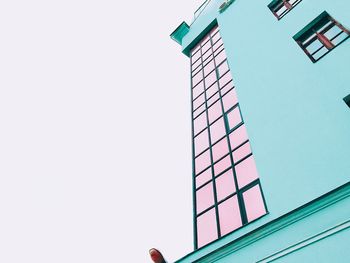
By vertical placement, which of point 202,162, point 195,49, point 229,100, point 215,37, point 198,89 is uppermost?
point 195,49

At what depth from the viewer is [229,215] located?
7.10m

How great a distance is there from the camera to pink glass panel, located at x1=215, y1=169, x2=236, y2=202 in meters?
7.57

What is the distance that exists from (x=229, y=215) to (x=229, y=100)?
4522 mm

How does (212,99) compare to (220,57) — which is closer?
(212,99)

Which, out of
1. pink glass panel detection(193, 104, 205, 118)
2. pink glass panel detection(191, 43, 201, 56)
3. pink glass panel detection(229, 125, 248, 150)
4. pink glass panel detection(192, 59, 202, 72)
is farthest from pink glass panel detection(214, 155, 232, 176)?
pink glass panel detection(191, 43, 201, 56)

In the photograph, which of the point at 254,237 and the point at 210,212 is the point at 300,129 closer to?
→ the point at 254,237

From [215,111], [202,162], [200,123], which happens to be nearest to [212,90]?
[215,111]

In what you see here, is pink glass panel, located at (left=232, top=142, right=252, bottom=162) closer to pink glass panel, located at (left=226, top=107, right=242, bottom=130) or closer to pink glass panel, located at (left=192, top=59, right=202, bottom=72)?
pink glass panel, located at (left=226, top=107, right=242, bottom=130)

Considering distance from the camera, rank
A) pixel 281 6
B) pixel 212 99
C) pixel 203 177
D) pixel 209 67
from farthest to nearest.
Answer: pixel 209 67, pixel 212 99, pixel 281 6, pixel 203 177

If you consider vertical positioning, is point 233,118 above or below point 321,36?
below

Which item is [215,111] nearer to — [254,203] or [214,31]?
[254,203]

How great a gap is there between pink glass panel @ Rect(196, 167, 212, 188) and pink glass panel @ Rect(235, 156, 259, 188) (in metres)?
1.11

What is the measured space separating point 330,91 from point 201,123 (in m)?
5.26

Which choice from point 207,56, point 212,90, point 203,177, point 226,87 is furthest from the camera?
point 207,56
